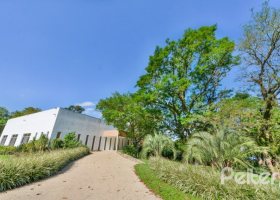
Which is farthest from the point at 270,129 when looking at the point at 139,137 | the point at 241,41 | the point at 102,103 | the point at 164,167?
the point at 102,103

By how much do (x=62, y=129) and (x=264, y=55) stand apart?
24.7 meters

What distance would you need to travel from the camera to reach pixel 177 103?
1625cm

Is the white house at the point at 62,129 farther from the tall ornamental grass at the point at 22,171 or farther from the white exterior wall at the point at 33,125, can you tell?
the tall ornamental grass at the point at 22,171

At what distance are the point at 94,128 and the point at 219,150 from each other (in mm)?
24671

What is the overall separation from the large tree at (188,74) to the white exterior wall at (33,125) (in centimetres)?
1510

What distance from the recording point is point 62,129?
23.2 meters

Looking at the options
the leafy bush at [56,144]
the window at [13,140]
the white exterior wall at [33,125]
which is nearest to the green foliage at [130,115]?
the leafy bush at [56,144]

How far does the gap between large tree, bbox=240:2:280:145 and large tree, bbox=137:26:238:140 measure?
1.69m

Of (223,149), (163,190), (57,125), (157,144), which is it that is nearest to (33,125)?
(57,125)

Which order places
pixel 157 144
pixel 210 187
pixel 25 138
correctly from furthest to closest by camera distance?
pixel 25 138, pixel 157 144, pixel 210 187

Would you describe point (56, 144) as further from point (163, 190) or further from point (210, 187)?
point (210, 187)

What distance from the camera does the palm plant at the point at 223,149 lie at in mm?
6695

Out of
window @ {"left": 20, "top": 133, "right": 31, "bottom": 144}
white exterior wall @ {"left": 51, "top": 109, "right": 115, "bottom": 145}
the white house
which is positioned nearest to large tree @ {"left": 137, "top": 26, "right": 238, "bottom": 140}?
white exterior wall @ {"left": 51, "top": 109, "right": 115, "bottom": 145}

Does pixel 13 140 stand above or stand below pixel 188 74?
below
